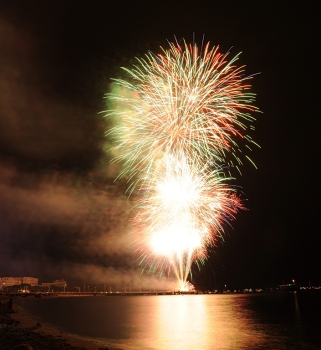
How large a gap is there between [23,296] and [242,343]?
158m

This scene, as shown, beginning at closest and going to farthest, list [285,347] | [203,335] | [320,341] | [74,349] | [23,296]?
[74,349], [285,347], [320,341], [203,335], [23,296]

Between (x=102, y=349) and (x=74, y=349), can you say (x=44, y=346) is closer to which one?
(x=74, y=349)

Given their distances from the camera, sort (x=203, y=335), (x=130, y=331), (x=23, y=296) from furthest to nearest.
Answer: (x=23, y=296) < (x=130, y=331) < (x=203, y=335)

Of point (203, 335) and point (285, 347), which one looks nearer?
point (285, 347)

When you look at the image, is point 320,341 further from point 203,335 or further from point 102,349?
point 102,349

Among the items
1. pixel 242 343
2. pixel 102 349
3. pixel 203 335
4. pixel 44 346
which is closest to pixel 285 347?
pixel 242 343

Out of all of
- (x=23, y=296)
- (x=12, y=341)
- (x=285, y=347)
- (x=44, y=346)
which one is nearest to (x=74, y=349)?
(x=44, y=346)

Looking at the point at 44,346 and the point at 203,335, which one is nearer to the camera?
the point at 44,346

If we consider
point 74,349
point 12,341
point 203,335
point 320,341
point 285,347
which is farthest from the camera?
point 203,335

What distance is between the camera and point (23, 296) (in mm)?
165750

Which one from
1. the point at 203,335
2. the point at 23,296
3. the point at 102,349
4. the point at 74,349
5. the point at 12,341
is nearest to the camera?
the point at 12,341

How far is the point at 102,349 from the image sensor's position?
23.8 metres

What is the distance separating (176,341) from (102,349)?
31.3 ft

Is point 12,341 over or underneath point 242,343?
over
